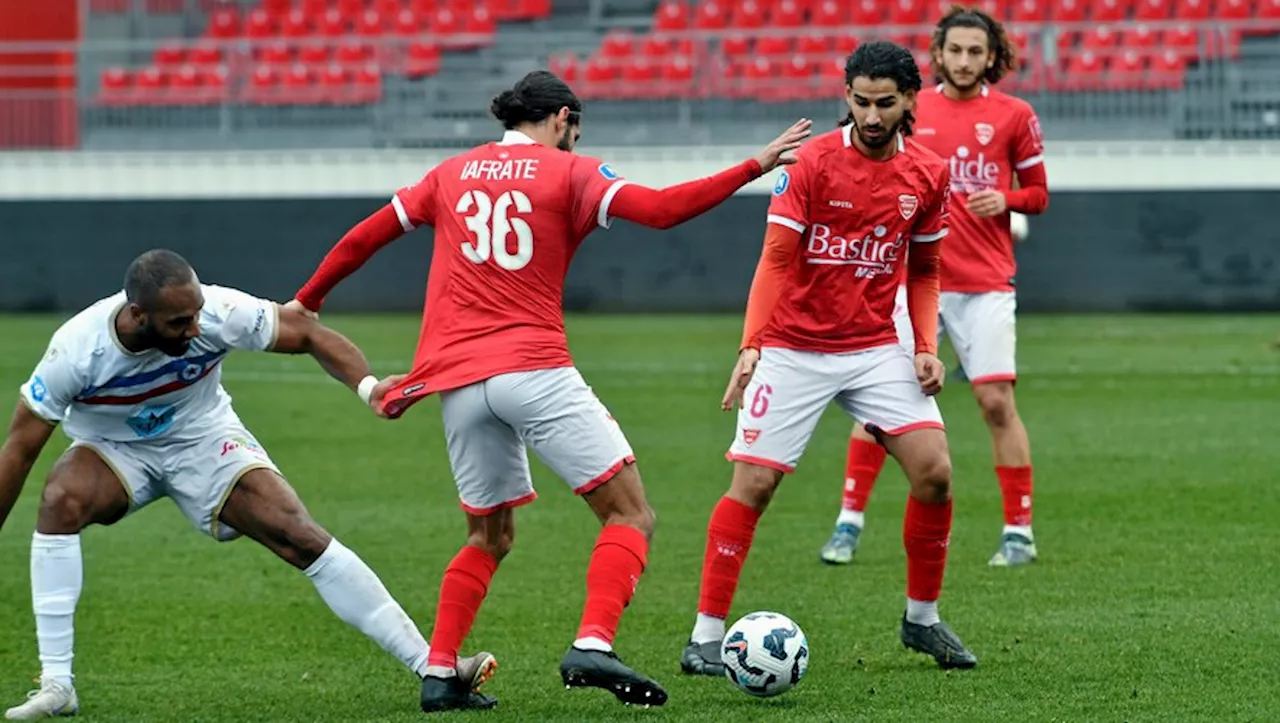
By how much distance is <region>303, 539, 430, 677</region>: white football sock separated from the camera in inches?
261

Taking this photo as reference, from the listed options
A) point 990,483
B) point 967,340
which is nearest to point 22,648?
point 967,340

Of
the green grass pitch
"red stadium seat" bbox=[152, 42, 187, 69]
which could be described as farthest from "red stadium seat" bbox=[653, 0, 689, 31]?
the green grass pitch

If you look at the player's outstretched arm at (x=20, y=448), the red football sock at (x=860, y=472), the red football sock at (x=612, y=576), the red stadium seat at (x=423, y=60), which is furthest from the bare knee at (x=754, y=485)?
the red stadium seat at (x=423, y=60)

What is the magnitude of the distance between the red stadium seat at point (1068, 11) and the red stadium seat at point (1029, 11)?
13cm

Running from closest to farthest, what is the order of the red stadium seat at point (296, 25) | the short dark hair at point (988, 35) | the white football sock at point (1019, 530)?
the white football sock at point (1019, 530)
the short dark hair at point (988, 35)
the red stadium seat at point (296, 25)

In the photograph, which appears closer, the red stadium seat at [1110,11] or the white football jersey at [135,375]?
the white football jersey at [135,375]

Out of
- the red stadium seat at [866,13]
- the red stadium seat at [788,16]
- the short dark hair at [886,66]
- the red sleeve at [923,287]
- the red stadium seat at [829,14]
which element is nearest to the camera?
the short dark hair at [886,66]

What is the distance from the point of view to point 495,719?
20.7 feet

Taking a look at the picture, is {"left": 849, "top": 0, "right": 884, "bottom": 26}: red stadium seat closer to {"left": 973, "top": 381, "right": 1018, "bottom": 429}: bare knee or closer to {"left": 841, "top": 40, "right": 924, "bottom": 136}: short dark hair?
{"left": 973, "top": 381, "right": 1018, "bottom": 429}: bare knee

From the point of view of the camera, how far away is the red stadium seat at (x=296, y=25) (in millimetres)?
30531

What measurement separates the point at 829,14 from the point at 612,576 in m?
22.9

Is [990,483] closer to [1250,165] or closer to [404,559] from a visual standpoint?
[404,559]

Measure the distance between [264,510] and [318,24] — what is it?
972 inches

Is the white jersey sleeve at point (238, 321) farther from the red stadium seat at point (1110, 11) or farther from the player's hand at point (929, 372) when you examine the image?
the red stadium seat at point (1110, 11)
